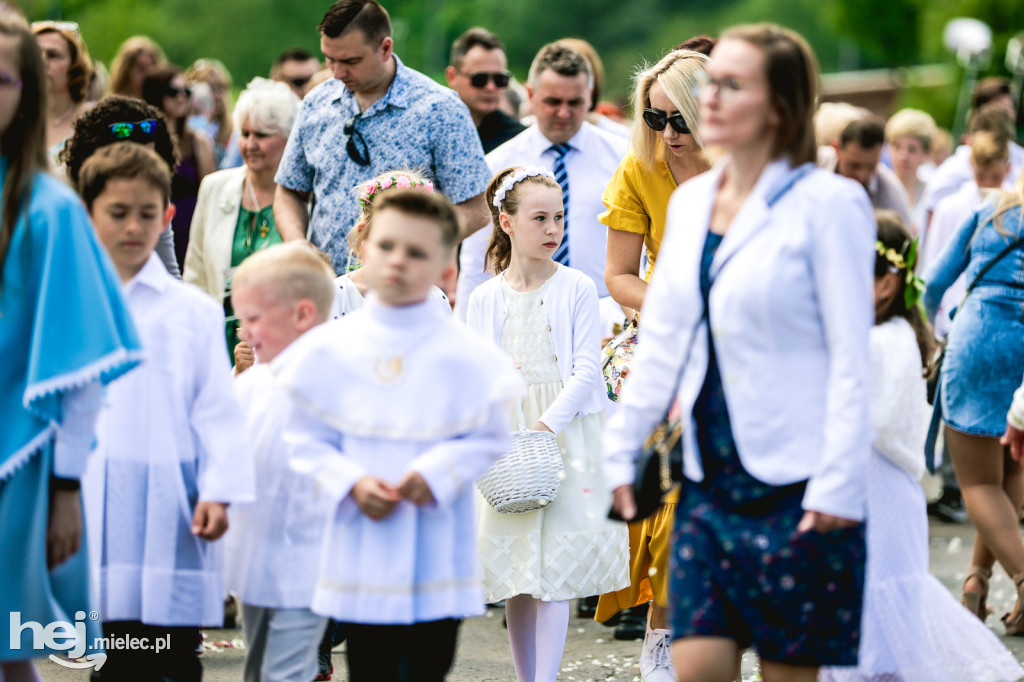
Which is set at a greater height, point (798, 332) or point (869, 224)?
point (869, 224)

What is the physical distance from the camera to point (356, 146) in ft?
19.9

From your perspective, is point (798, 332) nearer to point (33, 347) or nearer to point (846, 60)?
point (33, 347)

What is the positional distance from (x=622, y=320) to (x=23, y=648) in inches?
142

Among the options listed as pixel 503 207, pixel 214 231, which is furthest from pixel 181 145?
pixel 503 207

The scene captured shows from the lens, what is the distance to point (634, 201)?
5.31 metres

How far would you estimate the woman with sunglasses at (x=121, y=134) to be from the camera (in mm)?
5227

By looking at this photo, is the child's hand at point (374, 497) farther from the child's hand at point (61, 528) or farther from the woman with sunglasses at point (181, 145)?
the woman with sunglasses at point (181, 145)

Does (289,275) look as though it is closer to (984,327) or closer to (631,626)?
(631,626)

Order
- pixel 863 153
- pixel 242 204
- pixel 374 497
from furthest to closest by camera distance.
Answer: pixel 863 153 < pixel 242 204 < pixel 374 497

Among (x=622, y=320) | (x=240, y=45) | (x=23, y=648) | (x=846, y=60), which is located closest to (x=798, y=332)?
(x=23, y=648)

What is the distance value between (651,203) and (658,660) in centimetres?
171

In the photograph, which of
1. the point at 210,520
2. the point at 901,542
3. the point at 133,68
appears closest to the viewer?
the point at 210,520

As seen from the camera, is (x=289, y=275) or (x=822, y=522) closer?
(x=822, y=522)

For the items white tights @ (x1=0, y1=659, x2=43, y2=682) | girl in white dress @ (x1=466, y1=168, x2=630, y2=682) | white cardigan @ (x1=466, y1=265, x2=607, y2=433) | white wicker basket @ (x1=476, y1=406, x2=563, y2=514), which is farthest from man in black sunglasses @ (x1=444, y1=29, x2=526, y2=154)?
white tights @ (x1=0, y1=659, x2=43, y2=682)
